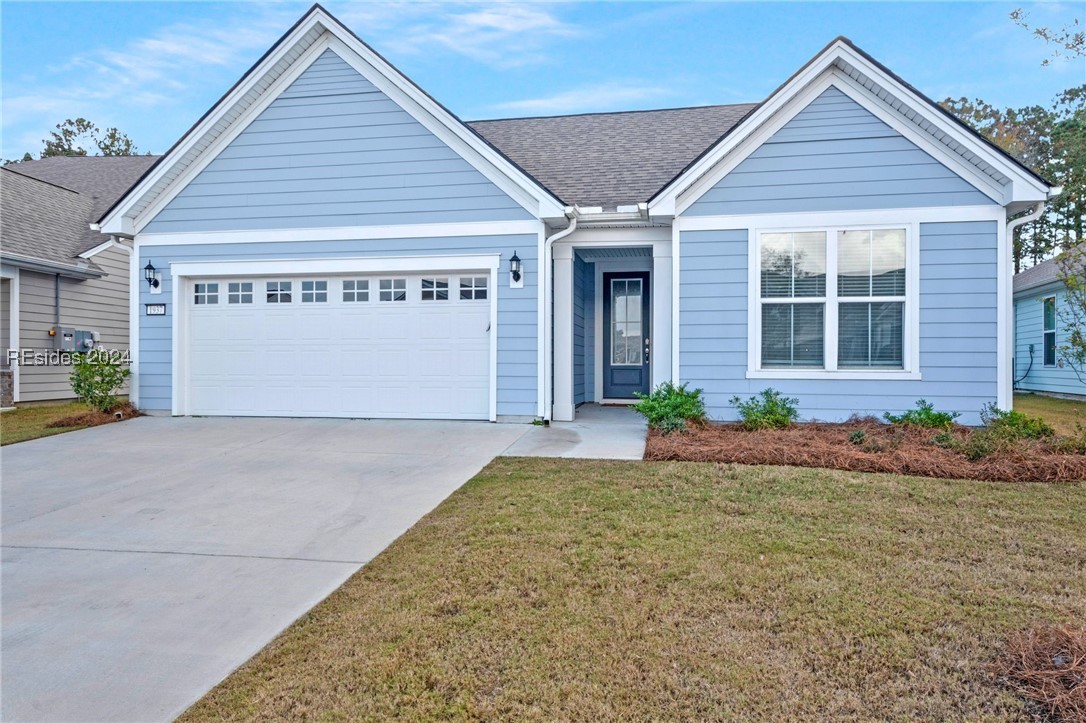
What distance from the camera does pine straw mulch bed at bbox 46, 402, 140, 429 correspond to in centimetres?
866

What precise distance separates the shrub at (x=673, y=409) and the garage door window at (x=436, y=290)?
330cm

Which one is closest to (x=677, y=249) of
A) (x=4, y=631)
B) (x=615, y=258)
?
(x=615, y=258)

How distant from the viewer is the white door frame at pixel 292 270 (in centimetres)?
886

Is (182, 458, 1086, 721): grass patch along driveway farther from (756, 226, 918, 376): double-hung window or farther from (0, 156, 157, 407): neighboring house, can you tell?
(0, 156, 157, 407): neighboring house

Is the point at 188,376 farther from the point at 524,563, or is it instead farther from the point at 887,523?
the point at 887,523

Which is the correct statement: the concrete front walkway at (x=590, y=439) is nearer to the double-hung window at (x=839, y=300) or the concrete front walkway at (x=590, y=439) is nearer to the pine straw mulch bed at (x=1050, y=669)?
the double-hung window at (x=839, y=300)

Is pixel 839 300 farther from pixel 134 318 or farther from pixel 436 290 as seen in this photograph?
pixel 134 318

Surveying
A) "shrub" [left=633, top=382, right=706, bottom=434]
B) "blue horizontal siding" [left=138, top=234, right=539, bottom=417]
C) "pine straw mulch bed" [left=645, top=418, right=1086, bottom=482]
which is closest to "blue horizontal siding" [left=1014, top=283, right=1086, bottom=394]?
"pine straw mulch bed" [left=645, top=418, right=1086, bottom=482]

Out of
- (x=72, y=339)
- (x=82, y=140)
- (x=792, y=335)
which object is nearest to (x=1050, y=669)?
(x=792, y=335)

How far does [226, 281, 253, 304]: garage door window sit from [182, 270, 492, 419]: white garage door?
0.05 feet

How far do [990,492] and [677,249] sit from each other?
4.60 m

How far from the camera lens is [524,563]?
3.50 m

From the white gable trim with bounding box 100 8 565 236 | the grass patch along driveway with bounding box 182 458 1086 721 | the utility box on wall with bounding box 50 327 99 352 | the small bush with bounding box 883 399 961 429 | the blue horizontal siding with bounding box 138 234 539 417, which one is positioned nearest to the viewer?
the grass patch along driveway with bounding box 182 458 1086 721

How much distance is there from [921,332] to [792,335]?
1512 mm
